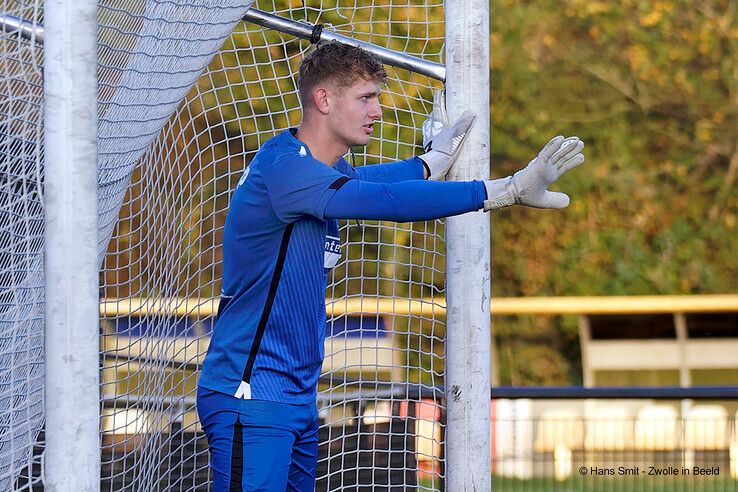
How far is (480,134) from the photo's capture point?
346cm

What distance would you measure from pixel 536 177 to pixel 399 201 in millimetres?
373

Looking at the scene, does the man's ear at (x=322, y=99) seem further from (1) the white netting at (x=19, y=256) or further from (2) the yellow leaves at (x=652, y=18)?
(2) the yellow leaves at (x=652, y=18)

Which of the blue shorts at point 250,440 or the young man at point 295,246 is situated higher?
the young man at point 295,246

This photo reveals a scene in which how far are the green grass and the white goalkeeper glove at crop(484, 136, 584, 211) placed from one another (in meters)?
3.07

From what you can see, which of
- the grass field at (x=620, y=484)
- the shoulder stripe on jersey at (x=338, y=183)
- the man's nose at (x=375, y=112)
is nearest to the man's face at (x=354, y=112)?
the man's nose at (x=375, y=112)

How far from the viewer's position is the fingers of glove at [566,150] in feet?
9.17

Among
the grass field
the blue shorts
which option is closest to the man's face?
the blue shorts

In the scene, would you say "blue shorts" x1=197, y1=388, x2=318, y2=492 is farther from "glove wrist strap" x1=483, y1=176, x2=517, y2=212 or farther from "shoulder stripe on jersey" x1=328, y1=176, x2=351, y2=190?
"glove wrist strap" x1=483, y1=176, x2=517, y2=212

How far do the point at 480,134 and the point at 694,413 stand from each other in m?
2.83

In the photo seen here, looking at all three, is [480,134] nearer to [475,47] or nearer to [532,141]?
[475,47]

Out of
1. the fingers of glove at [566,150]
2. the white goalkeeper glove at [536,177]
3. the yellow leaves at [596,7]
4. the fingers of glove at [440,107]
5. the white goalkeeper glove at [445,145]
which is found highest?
the yellow leaves at [596,7]

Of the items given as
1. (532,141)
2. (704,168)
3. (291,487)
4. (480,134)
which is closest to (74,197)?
(291,487)

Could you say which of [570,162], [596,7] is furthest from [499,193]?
[596,7]

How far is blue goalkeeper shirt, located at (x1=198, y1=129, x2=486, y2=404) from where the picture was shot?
276cm
